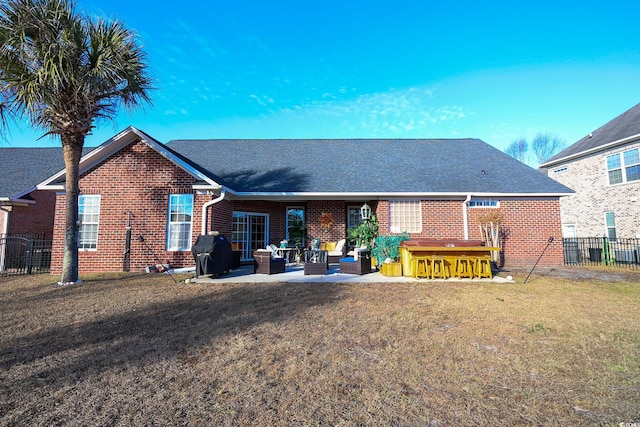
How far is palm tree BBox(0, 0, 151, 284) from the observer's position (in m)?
7.59

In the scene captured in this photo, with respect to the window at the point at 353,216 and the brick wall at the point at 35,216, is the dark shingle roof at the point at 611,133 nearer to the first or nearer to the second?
the window at the point at 353,216

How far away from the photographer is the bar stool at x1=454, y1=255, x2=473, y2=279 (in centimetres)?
937

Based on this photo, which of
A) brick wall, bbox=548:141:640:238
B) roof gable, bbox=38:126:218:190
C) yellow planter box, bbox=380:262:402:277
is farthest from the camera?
brick wall, bbox=548:141:640:238

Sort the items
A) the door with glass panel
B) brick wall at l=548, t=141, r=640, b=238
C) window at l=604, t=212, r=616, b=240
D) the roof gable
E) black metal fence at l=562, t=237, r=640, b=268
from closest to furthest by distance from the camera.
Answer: the roof gable < the door with glass panel < black metal fence at l=562, t=237, r=640, b=268 < brick wall at l=548, t=141, r=640, b=238 < window at l=604, t=212, r=616, b=240

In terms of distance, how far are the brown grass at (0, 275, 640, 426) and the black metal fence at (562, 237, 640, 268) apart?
29.2 ft

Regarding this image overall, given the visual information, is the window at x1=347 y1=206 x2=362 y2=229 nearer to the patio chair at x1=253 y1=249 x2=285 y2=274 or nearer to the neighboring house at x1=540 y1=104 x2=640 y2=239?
the patio chair at x1=253 y1=249 x2=285 y2=274

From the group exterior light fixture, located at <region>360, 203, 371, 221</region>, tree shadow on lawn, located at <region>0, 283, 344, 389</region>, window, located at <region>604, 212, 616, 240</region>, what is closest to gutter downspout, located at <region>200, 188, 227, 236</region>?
tree shadow on lawn, located at <region>0, 283, 344, 389</region>

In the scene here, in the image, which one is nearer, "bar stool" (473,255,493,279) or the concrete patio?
the concrete patio

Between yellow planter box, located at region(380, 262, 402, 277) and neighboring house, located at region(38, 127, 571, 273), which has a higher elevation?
neighboring house, located at region(38, 127, 571, 273)

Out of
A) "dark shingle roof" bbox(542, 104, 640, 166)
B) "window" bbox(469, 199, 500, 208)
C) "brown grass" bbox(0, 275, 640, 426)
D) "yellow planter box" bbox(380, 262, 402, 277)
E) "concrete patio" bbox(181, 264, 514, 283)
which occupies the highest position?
"dark shingle roof" bbox(542, 104, 640, 166)

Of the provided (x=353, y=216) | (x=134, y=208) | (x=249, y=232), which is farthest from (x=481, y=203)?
(x=134, y=208)

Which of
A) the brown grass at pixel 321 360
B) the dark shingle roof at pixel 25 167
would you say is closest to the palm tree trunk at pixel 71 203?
the brown grass at pixel 321 360

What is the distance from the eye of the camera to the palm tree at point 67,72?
759cm

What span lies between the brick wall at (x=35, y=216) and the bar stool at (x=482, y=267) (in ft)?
58.9
